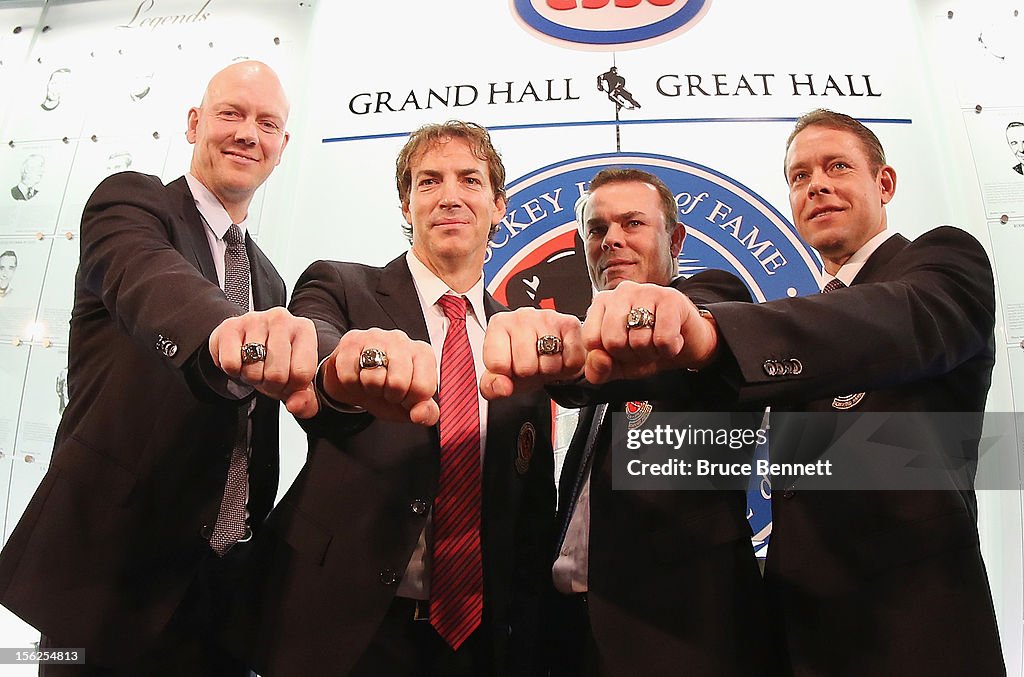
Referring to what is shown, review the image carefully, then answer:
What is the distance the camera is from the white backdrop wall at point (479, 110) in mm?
2121

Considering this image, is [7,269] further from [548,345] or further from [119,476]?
[548,345]

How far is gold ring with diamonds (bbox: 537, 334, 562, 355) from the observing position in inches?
33.6

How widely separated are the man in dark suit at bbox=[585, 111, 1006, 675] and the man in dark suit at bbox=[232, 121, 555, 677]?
1.44ft

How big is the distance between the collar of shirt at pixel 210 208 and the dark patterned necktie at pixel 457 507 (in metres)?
0.52

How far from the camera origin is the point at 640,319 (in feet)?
2.62

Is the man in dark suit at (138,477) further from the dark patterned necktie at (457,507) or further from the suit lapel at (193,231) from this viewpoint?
the dark patterned necktie at (457,507)

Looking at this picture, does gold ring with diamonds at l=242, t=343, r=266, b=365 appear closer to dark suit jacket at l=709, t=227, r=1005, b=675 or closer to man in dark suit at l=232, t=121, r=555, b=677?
man in dark suit at l=232, t=121, r=555, b=677

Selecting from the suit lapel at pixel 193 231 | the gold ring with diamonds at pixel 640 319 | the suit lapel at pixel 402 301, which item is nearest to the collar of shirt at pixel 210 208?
the suit lapel at pixel 193 231

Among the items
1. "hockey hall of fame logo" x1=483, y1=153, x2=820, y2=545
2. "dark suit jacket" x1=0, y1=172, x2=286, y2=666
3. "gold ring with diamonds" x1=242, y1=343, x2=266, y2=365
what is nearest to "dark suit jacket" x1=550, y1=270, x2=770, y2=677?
"gold ring with diamonds" x1=242, y1=343, x2=266, y2=365

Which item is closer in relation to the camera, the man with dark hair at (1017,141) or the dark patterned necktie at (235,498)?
the dark patterned necktie at (235,498)

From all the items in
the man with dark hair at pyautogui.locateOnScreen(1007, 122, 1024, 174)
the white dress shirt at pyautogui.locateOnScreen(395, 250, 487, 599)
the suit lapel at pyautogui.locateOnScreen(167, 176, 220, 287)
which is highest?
the man with dark hair at pyautogui.locateOnScreen(1007, 122, 1024, 174)

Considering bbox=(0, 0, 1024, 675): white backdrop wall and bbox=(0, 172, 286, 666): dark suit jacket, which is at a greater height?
bbox=(0, 0, 1024, 675): white backdrop wall

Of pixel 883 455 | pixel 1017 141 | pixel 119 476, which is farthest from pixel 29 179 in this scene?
pixel 1017 141

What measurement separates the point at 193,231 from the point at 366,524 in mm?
671
